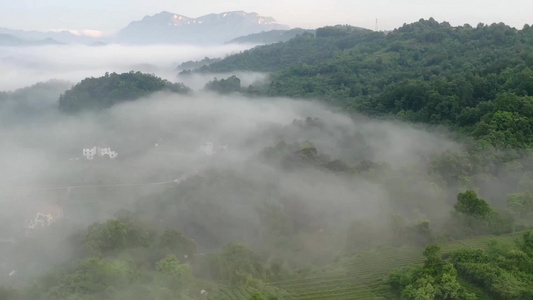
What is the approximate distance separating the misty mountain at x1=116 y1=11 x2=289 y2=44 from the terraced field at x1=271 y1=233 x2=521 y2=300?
151450 millimetres

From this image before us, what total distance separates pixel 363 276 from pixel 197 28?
6809 inches

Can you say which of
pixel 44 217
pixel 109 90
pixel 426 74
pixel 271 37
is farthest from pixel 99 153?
pixel 271 37

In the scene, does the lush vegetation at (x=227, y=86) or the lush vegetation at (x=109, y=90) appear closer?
the lush vegetation at (x=109, y=90)

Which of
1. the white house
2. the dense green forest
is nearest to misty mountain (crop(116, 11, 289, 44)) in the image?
the white house

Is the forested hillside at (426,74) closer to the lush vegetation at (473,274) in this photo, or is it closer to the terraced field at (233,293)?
the lush vegetation at (473,274)

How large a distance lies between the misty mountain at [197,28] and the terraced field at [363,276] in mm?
151450

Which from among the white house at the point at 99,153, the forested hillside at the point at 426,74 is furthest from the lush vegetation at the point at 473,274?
the white house at the point at 99,153

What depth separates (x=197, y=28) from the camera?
176 m

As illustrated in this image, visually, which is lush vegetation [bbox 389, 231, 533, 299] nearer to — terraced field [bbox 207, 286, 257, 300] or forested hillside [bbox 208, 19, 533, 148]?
terraced field [bbox 207, 286, 257, 300]

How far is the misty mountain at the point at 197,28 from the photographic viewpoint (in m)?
168

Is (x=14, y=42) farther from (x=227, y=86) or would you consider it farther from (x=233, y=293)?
(x=233, y=293)

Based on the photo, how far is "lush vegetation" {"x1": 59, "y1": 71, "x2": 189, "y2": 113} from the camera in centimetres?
4956

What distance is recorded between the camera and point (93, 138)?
3972 cm

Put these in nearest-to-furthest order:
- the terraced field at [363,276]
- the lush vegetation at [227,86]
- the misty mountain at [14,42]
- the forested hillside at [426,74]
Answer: the terraced field at [363,276] → the forested hillside at [426,74] → the lush vegetation at [227,86] → the misty mountain at [14,42]
